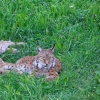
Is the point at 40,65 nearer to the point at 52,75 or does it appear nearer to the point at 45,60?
the point at 45,60

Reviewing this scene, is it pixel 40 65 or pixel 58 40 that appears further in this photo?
pixel 58 40

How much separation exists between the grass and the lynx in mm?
150

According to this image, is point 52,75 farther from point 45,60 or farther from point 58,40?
point 58,40

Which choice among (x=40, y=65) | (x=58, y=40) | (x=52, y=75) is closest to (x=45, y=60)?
(x=40, y=65)

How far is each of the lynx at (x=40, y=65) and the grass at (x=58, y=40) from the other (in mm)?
150

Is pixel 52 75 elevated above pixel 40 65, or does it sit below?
below

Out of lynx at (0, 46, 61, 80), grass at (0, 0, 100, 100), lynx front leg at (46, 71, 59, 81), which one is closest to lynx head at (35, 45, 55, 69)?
lynx at (0, 46, 61, 80)

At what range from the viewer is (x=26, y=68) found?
6.97 m

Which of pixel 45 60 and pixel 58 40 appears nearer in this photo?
pixel 45 60

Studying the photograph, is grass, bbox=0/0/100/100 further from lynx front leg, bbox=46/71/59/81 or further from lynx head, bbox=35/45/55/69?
lynx head, bbox=35/45/55/69

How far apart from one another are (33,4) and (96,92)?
10.6ft

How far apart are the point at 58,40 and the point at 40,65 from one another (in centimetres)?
115


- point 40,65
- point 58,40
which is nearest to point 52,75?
point 40,65

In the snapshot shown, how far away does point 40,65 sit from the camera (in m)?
6.87
